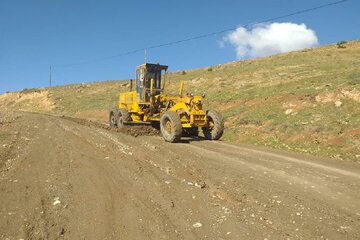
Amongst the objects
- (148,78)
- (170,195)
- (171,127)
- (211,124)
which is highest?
(148,78)

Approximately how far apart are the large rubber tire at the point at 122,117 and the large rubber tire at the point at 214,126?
4495 mm

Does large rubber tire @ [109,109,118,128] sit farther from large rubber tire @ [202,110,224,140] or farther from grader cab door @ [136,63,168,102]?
large rubber tire @ [202,110,224,140]

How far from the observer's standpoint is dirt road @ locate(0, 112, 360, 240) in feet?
19.1

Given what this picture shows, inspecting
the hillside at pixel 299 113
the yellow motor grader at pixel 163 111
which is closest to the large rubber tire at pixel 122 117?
the yellow motor grader at pixel 163 111

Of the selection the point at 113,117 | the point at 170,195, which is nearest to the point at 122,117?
the point at 113,117

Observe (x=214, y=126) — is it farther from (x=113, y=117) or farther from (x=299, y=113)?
(x=113, y=117)

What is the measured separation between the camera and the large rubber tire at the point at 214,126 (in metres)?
15.3

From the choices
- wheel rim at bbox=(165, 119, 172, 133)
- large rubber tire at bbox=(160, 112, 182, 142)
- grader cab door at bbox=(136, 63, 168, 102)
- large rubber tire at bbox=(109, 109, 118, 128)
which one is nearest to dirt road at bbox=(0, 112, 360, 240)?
large rubber tire at bbox=(160, 112, 182, 142)

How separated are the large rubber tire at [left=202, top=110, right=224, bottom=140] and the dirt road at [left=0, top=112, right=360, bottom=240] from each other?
3.42 metres

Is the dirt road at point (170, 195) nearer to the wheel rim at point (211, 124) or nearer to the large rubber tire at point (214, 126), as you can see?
the large rubber tire at point (214, 126)

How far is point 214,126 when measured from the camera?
50.9 feet

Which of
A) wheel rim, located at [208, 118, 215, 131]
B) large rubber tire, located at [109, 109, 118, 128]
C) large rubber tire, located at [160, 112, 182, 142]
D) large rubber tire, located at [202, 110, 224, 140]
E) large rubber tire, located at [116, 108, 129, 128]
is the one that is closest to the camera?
large rubber tire, located at [160, 112, 182, 142]

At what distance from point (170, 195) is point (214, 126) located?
8.34 meters

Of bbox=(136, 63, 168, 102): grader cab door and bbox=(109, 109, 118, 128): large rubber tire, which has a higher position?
bbox=(136, 63, 168, 102): grader cab door
